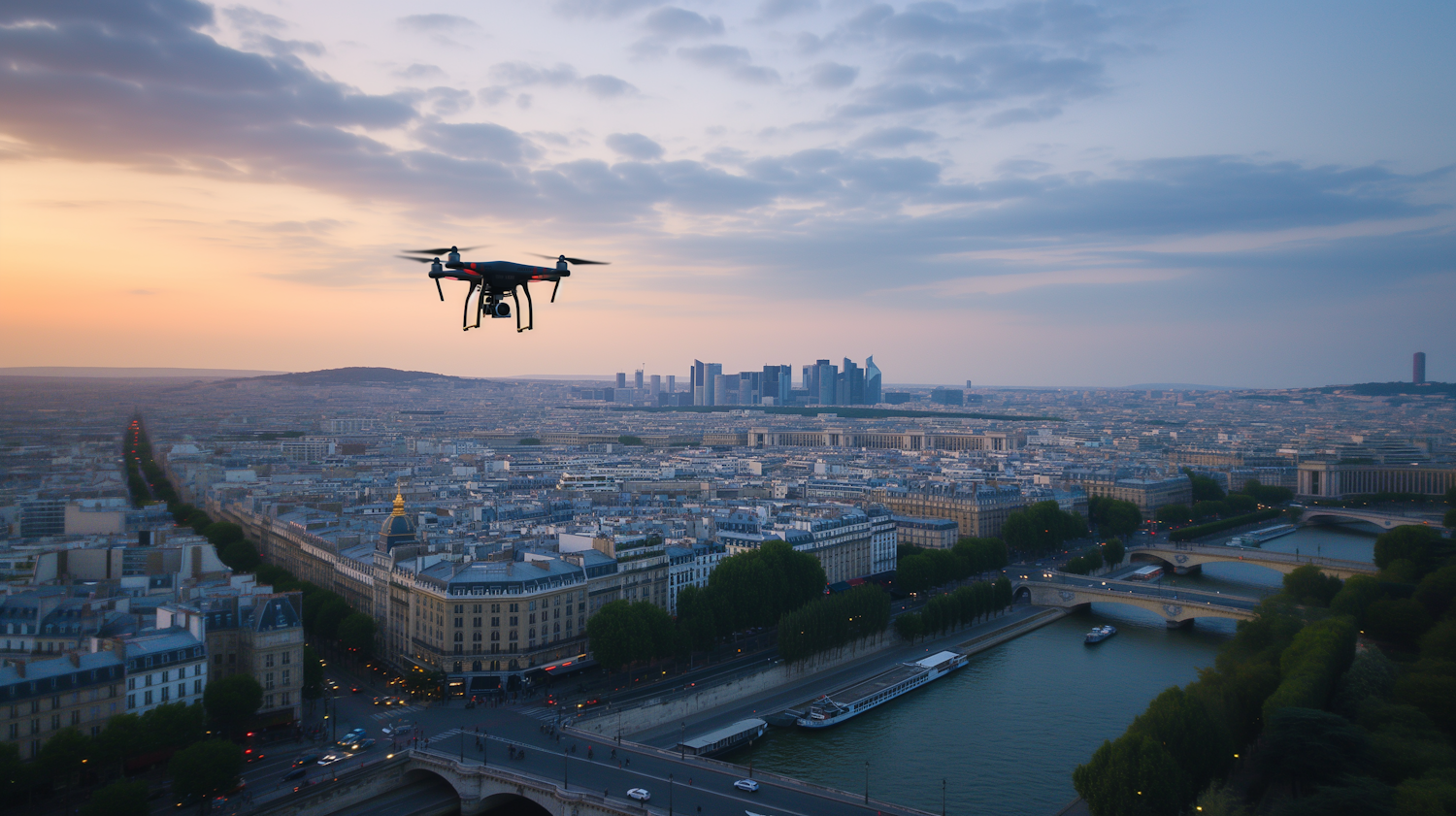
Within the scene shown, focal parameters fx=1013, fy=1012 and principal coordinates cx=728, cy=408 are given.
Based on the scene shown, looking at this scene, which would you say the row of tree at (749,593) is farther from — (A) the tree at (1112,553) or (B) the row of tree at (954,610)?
(A) the tree at (1112,553)

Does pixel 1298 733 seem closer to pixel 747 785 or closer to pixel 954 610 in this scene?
pixel 747 785

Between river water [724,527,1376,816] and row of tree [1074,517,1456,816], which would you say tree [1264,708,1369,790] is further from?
river water [724,527,1376,816]

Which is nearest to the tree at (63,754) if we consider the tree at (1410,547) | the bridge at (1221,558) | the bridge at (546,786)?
the bridge at (546,786)

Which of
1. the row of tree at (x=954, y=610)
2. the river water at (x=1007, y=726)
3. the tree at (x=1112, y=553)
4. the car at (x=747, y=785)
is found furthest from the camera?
the tree at (x=1112, y=553)

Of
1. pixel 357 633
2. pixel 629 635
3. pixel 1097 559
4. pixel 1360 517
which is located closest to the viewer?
pixel 629 635

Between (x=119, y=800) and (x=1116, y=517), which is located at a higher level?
(x=1116, y=517)

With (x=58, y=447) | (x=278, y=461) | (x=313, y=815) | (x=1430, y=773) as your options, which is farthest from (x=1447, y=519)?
(x=58, y=447)

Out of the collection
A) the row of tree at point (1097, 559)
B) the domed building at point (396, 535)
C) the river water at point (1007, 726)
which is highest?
the domed building at point (396, 535)

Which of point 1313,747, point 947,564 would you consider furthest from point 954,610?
point 1313,747
